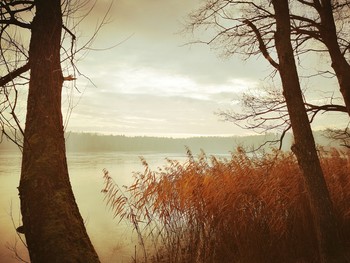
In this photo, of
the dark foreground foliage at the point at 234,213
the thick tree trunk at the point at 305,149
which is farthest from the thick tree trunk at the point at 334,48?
the thick tree trunk at the point at 305,149

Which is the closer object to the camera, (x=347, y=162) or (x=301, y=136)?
(x=301, y=136)

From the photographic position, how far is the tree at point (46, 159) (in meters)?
2.22

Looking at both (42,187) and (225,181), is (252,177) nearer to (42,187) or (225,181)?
(225,181)

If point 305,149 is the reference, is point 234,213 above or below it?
below

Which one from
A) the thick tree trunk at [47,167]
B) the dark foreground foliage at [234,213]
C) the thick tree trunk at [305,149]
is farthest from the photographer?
the dark foreground foliage at [234,213]

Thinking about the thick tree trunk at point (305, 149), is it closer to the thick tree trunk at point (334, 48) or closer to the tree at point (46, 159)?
the thick tree trunk at point (334, 48)

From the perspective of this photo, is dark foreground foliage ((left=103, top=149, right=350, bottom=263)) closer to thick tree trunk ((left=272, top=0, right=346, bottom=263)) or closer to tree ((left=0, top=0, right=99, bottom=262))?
thick tree trunk ((left=272, top=0, right=346, bottom=263))

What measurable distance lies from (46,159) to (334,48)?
6.74 meters

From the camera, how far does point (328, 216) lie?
458cm

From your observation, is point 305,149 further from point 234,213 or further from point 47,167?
point 47,167

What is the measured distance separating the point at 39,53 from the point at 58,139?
0.75m

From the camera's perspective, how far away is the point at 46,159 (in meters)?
2.43

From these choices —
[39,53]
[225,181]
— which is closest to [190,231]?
[225,181]

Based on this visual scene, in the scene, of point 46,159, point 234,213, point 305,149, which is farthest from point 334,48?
point 46,159
